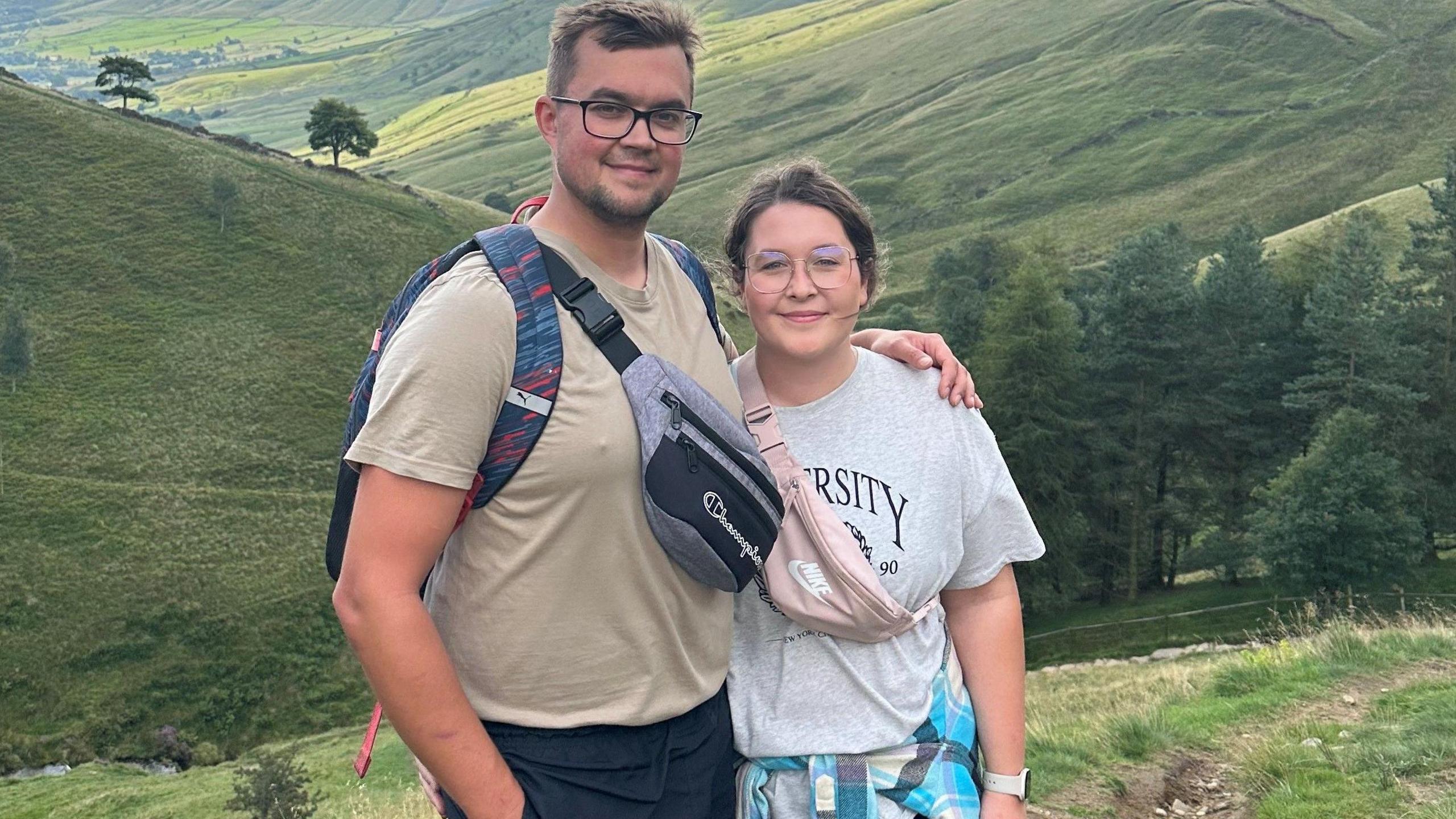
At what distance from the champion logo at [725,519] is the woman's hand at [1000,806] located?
120 cm

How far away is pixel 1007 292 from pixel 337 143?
211 ft

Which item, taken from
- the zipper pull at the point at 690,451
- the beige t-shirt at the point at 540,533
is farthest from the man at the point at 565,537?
the zipper pull at the point at 690,451

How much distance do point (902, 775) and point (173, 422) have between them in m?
55.9

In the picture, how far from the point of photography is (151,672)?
38.1 m

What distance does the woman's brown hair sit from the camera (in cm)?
346

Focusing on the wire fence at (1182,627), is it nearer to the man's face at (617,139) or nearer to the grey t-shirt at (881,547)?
the grey t-shirt at (881,547)

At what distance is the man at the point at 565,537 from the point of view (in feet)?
8.71

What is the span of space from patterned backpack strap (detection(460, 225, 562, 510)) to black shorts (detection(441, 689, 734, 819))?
27.8 inches

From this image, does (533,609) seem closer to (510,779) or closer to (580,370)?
(510,779)

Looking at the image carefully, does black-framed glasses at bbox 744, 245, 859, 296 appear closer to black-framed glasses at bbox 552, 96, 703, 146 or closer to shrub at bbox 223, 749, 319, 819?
black-framed glasses at bbox 552, 96, 703, 146

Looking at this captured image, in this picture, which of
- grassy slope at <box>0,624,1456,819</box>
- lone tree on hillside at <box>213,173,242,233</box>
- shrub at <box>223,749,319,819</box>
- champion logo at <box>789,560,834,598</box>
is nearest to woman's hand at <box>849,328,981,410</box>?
champion logo at <box>789,560,834,598</box>

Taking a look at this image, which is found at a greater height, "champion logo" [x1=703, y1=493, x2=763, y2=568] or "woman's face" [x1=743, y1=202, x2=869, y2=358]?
"woman's face" [x1=743, y1=202, x2=869, y2=358]

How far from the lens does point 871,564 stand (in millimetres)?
3307

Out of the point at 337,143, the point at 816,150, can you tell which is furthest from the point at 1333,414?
the point at 816,150
